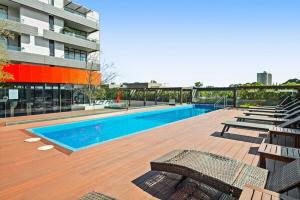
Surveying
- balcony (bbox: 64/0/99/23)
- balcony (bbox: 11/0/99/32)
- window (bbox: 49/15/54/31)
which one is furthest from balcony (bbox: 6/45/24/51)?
balcony (bbox: 64/0/99/23)

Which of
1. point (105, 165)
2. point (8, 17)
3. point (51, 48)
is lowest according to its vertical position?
point (105, 165)

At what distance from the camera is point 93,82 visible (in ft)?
69.0

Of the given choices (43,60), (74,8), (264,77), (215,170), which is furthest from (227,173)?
(264,77)

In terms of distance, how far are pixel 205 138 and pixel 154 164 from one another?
14.2 ft

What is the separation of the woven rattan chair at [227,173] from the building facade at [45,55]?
534 inches

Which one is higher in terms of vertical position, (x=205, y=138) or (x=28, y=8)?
(x=28, y=8)

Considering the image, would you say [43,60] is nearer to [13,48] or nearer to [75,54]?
[13,48]

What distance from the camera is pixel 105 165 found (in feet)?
15.7

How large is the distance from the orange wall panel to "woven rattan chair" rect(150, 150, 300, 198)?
15119 mm

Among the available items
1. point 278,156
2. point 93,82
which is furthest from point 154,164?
point 93,82

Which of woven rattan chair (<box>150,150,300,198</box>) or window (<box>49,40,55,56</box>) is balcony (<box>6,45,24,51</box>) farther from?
woven rattan chair (<box>150,150,300,198</box>)

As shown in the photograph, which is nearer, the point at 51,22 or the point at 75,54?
the point at 51,22

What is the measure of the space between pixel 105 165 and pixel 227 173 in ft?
9.37

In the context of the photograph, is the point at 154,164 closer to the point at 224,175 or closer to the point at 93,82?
the point at 224,175
